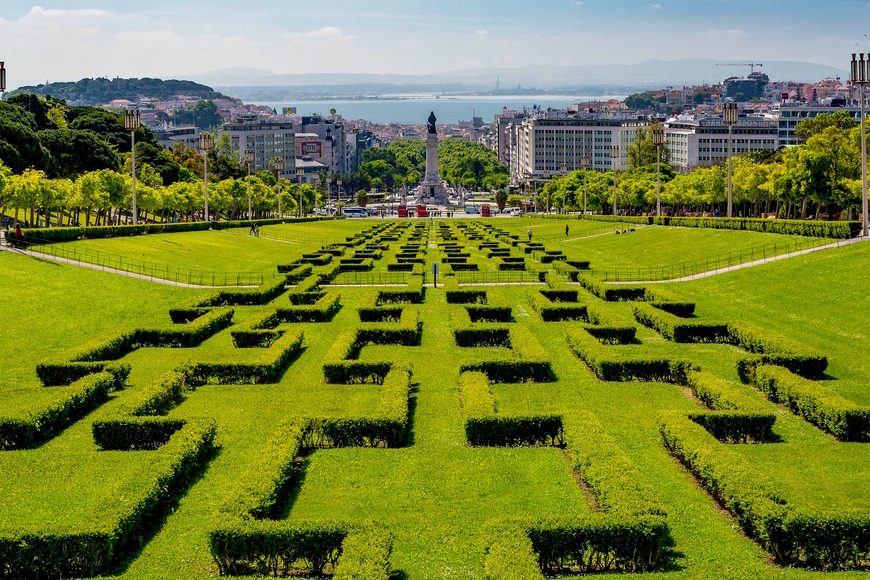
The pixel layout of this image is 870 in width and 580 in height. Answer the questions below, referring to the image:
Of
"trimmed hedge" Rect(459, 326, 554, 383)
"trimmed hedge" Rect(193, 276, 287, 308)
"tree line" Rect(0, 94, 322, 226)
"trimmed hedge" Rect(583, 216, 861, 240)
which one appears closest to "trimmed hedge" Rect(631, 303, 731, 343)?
"trimmed hedge" Rect(459, 326, 554, 383)

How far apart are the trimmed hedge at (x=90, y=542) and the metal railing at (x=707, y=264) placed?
130ft

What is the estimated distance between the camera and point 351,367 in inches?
1164

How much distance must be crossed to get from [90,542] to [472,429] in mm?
10104

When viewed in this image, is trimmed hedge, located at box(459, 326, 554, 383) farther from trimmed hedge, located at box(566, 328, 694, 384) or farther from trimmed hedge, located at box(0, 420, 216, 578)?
trimmed hedge, located at box(0, 420, 216, 578)

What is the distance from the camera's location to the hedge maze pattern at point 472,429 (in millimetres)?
15516

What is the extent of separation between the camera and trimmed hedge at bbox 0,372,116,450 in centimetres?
2233

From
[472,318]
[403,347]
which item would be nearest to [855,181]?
[472,318]

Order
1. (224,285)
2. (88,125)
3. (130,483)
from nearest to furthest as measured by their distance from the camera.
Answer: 1. (130,483)
2. (224,285)
3. (88,125)

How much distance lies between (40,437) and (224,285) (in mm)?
30669

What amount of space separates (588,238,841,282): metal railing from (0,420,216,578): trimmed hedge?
39738 millimetres

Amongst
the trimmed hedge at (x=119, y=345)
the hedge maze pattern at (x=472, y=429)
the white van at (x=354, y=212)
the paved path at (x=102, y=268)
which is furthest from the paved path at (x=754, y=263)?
the white van at (x=354, y=212)

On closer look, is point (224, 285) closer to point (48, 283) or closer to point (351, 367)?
point (48, 283)

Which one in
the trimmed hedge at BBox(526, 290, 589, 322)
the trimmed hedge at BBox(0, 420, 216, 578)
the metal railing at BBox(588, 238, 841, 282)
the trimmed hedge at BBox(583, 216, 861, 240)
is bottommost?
the trimmed hedge at BBox(0, 420, 216, 578)

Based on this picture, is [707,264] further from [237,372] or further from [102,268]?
[102,268]
